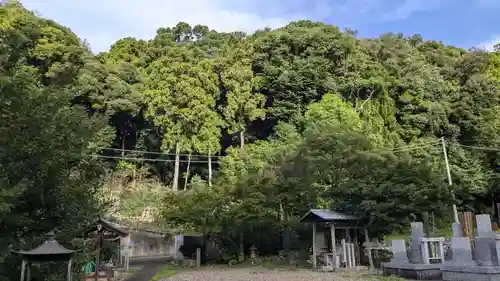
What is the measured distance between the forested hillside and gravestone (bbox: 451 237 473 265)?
551 cm

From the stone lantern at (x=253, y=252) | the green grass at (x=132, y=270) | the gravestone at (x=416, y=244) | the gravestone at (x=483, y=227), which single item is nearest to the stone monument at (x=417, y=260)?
the gravestone at (x=416, y=244)

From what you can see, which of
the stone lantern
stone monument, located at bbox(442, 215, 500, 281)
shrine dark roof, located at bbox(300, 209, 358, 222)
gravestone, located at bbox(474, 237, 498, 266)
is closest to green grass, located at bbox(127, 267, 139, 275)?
the stone lantern

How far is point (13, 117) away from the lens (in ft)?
26.2

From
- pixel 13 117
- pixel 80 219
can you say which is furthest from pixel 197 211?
pixel 13 117

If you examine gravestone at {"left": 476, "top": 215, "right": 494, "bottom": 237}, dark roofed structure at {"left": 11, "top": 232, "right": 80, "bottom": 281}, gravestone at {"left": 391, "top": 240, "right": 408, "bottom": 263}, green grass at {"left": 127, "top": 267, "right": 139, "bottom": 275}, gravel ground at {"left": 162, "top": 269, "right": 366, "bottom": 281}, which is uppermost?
gravestone at {"left": 476, "top": 215, "right": 494, "bottom": 237}

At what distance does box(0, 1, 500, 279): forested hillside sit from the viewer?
61.7 feet

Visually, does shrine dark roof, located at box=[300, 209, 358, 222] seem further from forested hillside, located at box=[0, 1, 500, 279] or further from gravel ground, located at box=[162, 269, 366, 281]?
gravel ground, located at box=[162, 269, 366, 281]

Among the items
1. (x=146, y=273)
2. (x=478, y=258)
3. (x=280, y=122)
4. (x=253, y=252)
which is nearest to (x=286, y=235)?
(x=253, y=252)

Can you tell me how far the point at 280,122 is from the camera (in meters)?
29.9

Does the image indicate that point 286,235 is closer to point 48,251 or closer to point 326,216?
point 326,216

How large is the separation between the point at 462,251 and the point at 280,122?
2085cm

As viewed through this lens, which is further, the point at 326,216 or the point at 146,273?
the point at 146,273

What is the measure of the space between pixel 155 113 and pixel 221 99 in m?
5.64

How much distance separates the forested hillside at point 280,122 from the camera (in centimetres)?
1881
